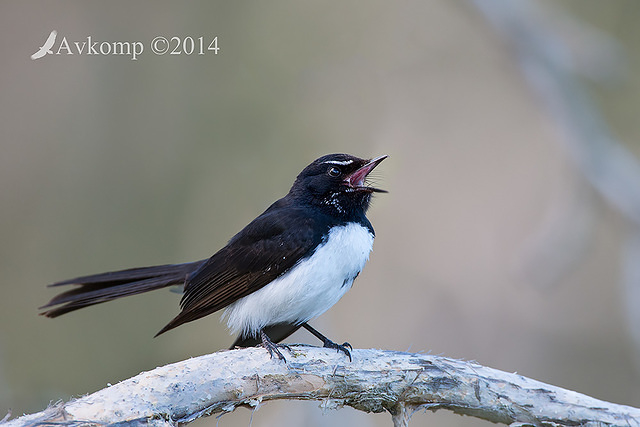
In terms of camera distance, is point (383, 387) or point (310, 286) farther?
point (310, 286)

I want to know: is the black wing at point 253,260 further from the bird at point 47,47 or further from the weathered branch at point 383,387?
the bird at point 47,47

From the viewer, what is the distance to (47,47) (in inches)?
275

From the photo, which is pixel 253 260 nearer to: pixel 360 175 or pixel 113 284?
pixel 360 175

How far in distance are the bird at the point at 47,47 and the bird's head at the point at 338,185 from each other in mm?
4339

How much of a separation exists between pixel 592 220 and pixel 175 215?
3.79 metres

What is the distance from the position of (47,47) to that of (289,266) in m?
4.82

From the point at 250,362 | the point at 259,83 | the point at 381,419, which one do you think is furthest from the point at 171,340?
the point at 250,362

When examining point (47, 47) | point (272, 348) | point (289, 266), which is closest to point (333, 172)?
point (289, 266)

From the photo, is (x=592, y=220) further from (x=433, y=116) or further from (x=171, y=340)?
(x=171, y=340)

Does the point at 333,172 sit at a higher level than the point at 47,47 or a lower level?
lower

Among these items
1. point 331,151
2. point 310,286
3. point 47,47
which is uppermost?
point 331,151

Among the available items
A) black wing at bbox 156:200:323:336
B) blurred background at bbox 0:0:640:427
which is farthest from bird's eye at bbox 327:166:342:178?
blurred background at bbox 0:0:640:427

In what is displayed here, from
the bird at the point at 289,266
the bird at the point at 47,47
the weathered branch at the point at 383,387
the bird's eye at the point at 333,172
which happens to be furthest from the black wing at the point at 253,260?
the bird at the point at 47,47

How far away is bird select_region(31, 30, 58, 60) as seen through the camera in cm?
696
